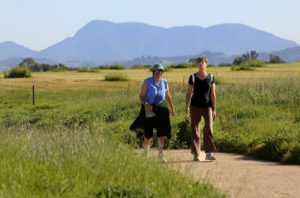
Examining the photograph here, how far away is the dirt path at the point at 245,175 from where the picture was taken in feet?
29.6

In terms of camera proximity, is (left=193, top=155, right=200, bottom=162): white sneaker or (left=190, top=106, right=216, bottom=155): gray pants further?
(left=190, top=106, right=216, bottom=155): gray pants

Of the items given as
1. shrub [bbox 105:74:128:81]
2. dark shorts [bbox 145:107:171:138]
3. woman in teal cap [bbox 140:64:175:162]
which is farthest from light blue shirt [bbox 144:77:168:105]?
shrub [bbox 105:74:128:81]

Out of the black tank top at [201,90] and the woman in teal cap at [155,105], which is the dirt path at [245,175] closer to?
the woman in teal cap at [155,105]

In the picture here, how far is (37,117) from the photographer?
24.0 m

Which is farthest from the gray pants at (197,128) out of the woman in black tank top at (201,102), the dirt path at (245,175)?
the dirt path at (245,175)

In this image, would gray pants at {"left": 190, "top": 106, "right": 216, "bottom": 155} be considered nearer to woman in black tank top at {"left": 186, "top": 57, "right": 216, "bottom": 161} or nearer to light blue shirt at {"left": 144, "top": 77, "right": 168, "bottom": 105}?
woman in black tank top at {"left": 186, "top": 57, "right": 216, "bottom": 161}

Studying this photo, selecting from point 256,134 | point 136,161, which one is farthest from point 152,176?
point 256,134

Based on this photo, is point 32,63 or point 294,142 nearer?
point 294,142

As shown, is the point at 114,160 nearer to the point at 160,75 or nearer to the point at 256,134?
the point at 160,75

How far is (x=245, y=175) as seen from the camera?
10531mm

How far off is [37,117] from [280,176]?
14.8 meters

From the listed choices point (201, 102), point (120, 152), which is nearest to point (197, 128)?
point (201, 102)

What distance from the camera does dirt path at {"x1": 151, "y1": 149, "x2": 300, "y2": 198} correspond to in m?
9.02

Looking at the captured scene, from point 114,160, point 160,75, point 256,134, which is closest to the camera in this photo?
point 114,160
